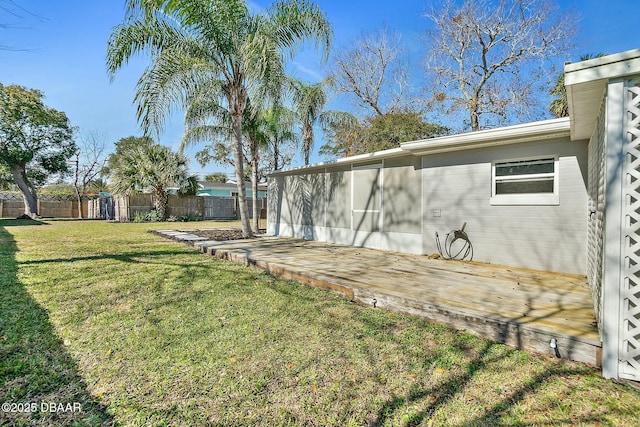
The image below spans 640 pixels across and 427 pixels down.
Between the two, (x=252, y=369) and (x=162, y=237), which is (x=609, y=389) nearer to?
(x=252, y=369)

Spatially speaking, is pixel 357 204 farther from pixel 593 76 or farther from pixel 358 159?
pixel 593 76

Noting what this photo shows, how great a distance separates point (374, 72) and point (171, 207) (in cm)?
1395

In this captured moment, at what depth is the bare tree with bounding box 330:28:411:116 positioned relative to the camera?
58.5ft

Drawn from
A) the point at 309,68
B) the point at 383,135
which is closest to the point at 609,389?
the point at 309,68

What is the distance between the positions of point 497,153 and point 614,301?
3930 millimetres

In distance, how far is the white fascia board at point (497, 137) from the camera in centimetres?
475

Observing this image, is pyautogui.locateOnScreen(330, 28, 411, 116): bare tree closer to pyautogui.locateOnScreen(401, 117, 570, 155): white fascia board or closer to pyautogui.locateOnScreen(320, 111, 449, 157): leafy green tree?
pyautogui.locateOnScreen(320, 111, 449, 157): leafy green tree

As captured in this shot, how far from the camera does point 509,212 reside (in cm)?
553

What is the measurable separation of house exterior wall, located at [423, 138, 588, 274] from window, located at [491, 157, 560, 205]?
0.08 metres

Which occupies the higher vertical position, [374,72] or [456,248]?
[374,72]

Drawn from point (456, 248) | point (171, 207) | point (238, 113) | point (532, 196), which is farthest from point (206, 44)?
point (171, 207)

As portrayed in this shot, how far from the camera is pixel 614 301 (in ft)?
7.34

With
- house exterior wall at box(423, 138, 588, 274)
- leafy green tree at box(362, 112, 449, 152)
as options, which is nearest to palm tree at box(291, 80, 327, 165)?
leafy green tree at box(362, 112, 449, 152)

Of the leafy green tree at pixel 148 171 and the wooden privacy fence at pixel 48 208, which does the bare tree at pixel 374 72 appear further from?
the wooden privacy fence at pixel 48 208
